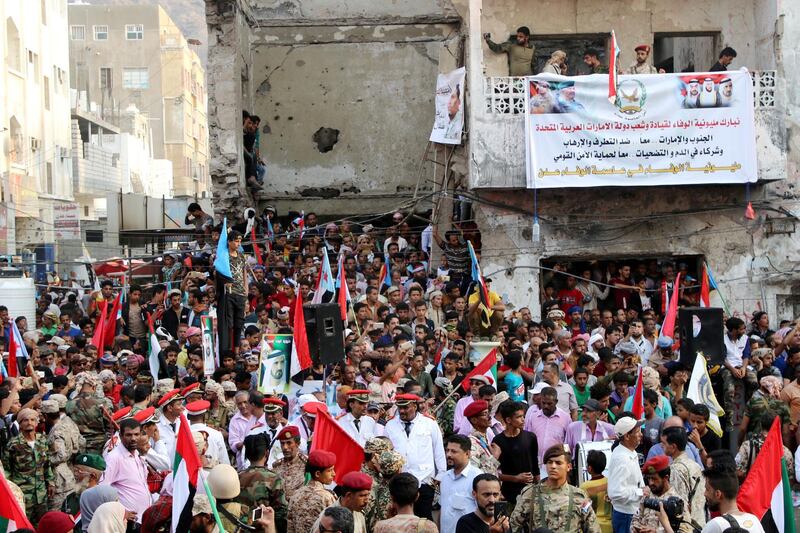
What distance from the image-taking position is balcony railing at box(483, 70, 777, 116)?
2019 cm

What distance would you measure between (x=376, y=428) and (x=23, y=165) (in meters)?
36.3

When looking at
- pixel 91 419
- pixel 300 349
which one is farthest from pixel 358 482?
pixel 300 349

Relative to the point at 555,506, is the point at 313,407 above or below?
above

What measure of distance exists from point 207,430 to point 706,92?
11748mm

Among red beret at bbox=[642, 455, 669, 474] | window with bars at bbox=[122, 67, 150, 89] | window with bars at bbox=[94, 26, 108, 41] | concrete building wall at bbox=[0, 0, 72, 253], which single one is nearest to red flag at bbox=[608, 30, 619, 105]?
red beret at bbox=[642, 455, 669, 474]

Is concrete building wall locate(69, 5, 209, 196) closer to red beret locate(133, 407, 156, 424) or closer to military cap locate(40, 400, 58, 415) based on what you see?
military cap locate(40, 400, 58, 415)

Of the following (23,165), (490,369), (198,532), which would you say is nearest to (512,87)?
(490,369)

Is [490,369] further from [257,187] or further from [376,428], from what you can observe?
[257,187]

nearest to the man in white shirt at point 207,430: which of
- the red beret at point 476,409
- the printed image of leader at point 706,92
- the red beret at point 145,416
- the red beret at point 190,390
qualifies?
the red beret at point 190,390

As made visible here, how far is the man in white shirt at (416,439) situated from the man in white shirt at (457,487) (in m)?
1.21

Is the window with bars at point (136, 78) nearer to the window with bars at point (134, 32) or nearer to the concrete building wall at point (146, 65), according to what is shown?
the concrete building wall at point (146, 65)

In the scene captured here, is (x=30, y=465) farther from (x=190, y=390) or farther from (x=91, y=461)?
(x=190, y=390)

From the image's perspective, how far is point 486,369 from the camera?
41.5 ft

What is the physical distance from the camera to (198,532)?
26.2 feet
